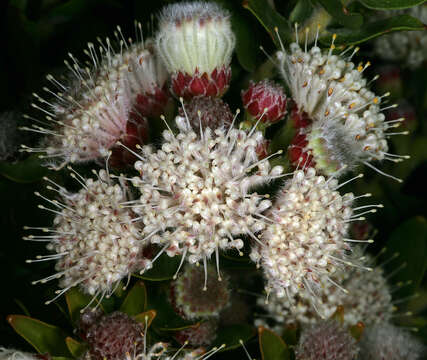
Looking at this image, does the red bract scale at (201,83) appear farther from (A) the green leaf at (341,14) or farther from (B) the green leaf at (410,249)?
(B) the green leaf at (410,249)

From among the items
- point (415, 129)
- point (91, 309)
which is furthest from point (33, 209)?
point (415, 129)

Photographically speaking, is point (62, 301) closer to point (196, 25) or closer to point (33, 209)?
point (33, 209)

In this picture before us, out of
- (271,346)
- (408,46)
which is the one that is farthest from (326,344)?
(408,46)

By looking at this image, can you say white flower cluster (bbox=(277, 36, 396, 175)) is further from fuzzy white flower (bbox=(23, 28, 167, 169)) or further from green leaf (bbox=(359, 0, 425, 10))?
fuzzy white flower (bbox=(23, 28, 167, 169))

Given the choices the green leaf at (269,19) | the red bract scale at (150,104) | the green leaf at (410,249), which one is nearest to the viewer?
the green leaf at (269,19)

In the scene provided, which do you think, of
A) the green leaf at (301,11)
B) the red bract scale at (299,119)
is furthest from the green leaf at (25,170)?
the green leaf at (301,11)

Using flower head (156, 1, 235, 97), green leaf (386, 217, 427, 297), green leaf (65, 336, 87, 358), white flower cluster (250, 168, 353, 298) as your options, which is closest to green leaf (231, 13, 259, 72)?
flower head (156, 1, 235, 97)

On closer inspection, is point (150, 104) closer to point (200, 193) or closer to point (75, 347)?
point (200, 193)
